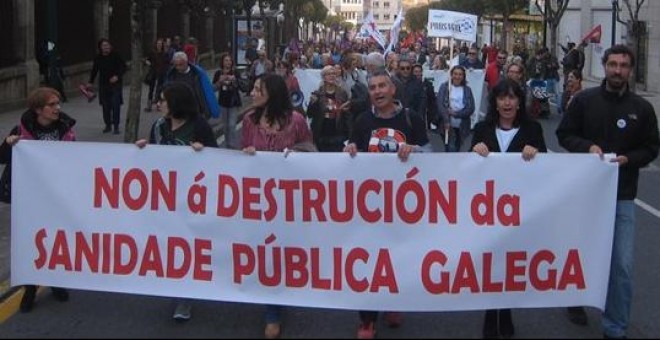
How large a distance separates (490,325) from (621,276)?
0.78 metres

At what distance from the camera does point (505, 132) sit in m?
5.61

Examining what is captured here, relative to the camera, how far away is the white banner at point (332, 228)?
546 cm

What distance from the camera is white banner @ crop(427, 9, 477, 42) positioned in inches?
1001

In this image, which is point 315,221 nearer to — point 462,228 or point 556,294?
point 462,228

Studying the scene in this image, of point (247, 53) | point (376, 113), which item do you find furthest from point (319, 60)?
point (376, 113)

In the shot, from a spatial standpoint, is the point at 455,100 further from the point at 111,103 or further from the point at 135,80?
the point at 111,103

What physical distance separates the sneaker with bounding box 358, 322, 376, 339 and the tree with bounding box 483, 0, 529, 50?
48.9 m

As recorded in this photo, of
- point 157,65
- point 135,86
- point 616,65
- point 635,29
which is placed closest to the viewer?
point 616,65

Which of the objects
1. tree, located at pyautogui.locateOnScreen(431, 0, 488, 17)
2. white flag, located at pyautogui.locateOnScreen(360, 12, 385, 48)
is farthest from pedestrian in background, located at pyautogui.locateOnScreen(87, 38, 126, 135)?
tree, located at pyautogui.locateOnScreen(431, 0, 488, 17)

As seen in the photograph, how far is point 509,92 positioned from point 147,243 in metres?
2.30

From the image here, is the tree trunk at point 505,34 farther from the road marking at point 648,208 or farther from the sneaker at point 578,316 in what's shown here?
the sneaker at point 578,316

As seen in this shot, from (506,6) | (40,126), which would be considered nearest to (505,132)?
(40,126)

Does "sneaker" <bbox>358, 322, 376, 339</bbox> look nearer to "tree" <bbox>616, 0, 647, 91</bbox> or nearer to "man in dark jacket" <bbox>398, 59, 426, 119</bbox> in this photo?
"man in dark jacket" <bbox>398, 59, 426, 119</bbox>

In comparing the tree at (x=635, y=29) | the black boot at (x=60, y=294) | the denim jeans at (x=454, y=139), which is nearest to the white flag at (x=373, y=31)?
the tree at (x=635, y=29)
